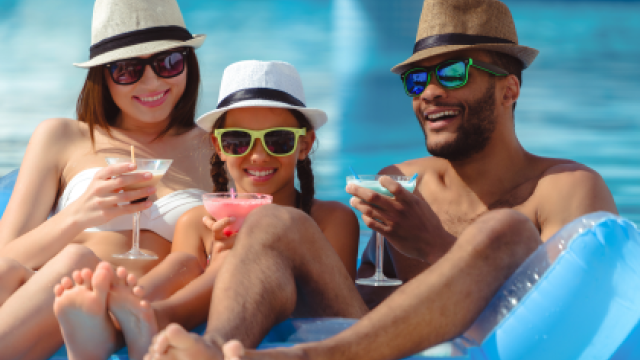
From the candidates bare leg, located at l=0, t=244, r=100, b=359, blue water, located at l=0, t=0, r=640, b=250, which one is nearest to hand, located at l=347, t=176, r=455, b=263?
bare leg, located at l=0, t=244, r=100, b=359

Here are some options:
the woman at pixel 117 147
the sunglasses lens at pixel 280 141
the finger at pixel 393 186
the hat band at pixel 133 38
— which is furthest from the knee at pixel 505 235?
the hat band at pixel 133 38

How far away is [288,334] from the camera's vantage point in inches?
82.1

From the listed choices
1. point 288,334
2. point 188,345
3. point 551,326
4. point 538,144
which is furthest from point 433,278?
point 538,144

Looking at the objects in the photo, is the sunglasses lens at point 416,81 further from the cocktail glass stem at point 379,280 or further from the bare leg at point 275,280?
the bare leg at point 275,280

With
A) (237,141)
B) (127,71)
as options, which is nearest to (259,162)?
(237,141)

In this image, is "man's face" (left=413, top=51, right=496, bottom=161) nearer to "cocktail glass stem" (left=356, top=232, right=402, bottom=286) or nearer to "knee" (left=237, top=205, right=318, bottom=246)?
"cocktail glass stem" (left=356, top=232, right=402, bottom=286)

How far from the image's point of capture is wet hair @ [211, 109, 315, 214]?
3068 mm

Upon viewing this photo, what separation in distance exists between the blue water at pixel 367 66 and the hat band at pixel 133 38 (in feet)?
24.2

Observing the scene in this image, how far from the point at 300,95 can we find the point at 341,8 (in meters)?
8.64

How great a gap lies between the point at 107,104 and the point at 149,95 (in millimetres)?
360

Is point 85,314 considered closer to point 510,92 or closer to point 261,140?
point 261,140

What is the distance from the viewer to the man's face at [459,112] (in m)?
2.93

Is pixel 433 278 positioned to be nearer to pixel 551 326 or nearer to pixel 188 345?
pixel 551 326

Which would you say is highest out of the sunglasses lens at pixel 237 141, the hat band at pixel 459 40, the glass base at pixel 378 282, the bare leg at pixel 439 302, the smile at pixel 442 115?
the hat band at pixel 459 40
